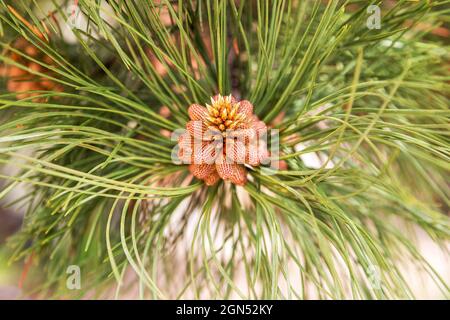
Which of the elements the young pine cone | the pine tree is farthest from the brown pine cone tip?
the young pine cone

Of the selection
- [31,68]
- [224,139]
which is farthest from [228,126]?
[31,68]

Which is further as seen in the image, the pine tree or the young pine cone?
the young pine cone

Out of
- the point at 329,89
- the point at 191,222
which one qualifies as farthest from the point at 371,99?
the point at 191,222

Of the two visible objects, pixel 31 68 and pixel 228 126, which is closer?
pixel 228 126

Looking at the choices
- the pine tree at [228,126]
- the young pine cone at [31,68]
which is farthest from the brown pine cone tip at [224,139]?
the young pine cone at [31,68]

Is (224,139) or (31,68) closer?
(224,139)

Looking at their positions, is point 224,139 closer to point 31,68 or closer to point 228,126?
point 228,126

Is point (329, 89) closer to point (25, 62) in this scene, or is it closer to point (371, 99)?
point (371, 99)

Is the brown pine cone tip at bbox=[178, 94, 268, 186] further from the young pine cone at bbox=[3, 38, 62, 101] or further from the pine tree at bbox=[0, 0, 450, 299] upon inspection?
the young pine cone at bbox=[3, 38, 62, 101]
